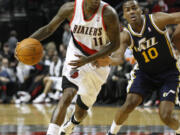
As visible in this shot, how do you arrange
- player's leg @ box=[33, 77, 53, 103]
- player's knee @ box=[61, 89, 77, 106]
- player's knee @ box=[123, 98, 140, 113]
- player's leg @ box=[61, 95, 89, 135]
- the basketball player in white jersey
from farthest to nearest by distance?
player's leg @ box=[33, 77, 53, 103] < player's leg @ box=[61, 95, 89, 135] < player's knee @ box=[123, 98, 140, 113] < the basketball player in white jersey < player's knee @ box=[61, 89, 77, 106]

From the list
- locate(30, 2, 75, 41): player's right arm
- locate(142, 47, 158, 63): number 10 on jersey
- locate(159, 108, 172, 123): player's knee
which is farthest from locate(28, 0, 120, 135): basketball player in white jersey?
locate(159, 108, 172, 123): player's knee

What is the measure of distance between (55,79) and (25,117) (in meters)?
3.61

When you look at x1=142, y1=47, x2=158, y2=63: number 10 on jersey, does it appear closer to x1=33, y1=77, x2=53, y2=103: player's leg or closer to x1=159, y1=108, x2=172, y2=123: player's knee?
x1=159, y1=108, x2=172, y2=123: player's knee

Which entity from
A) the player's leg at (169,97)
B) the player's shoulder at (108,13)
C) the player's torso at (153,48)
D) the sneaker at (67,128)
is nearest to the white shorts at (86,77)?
the sneaker at (67,128)

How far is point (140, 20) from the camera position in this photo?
198 inches

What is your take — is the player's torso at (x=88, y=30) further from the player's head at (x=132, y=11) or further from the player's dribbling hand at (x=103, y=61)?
the player's head at (x=132, y=11)

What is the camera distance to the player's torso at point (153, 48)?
4.94 m

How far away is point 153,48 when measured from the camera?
496 centimetres

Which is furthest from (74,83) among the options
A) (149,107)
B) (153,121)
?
(149,107)

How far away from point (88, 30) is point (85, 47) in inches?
10.0

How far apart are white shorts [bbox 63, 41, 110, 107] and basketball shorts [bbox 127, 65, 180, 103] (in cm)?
43

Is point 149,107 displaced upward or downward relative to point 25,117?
downward

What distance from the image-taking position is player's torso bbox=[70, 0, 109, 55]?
14.9 ft

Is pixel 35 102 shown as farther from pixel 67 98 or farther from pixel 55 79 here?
pixel 67 98
